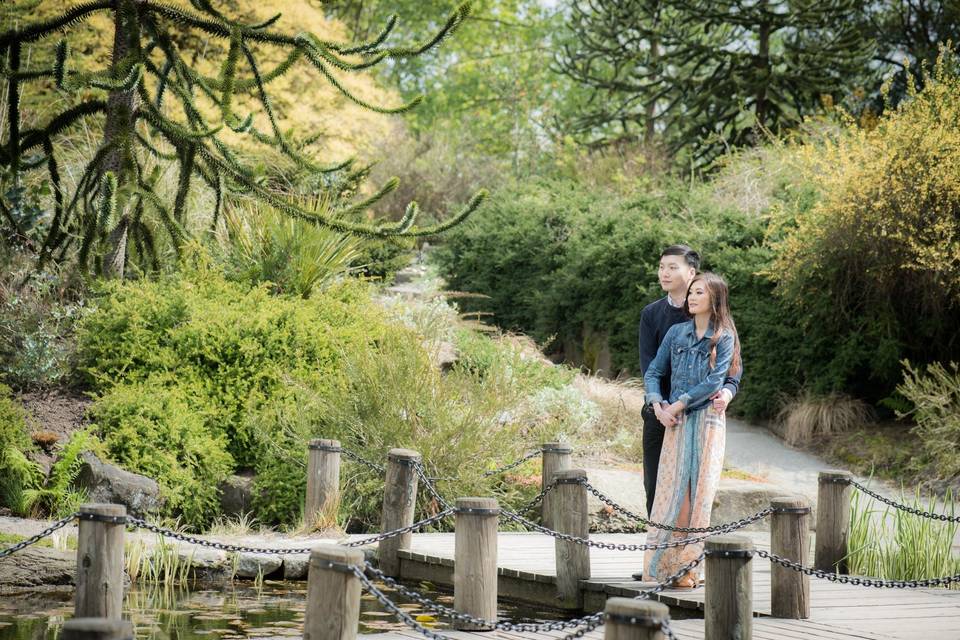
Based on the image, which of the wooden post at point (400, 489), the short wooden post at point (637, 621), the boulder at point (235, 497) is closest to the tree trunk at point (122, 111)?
the boulder at point (235, 497)

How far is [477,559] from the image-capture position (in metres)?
5.76

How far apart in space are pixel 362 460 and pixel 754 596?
123 inches

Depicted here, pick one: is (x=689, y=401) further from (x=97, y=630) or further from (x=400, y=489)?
(x=97, y=630)

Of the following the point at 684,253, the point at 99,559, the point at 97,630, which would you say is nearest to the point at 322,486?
the point at 99,559

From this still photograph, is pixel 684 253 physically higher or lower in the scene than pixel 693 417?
higher

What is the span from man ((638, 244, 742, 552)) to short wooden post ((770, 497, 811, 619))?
2.20 ft

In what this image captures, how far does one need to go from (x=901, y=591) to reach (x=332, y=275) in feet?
23.8

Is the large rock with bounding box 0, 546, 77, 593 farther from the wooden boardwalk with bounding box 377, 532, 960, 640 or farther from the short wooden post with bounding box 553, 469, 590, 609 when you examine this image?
the short wooden post with bounding box 553, 469, 590, 609

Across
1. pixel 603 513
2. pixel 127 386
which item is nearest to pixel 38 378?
pixel 127 386

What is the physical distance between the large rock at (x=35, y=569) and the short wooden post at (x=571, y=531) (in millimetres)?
3068

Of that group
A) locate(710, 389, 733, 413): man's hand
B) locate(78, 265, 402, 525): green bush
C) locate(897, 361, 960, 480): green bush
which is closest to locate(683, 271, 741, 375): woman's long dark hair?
locate(710, 389, 733, 413): man's hand

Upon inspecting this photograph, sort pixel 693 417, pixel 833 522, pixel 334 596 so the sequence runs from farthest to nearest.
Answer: pixel 833 522 < pixel 693 417 < pixel 334 596

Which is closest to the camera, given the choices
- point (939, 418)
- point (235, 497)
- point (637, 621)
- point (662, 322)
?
point (637, 621)

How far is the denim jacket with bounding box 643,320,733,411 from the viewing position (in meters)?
6.05
